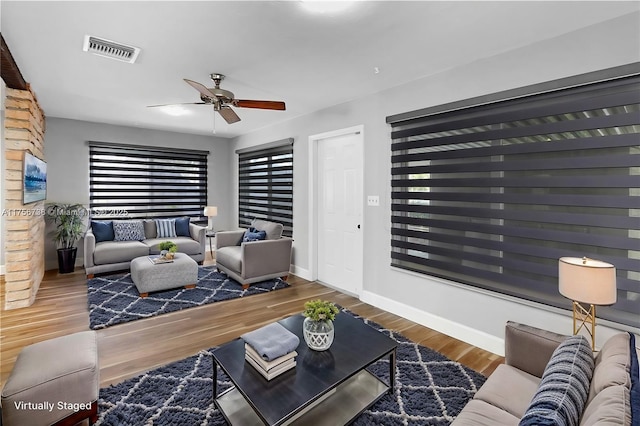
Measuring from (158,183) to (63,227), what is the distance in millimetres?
1719

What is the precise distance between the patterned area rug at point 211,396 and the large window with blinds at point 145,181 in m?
4.47

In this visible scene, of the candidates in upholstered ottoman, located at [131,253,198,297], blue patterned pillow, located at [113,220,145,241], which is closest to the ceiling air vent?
upholstered ottoman, located at [131,253,198,297]

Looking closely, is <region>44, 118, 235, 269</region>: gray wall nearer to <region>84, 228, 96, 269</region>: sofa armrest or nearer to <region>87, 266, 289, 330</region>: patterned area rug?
<region>84, 228, 96, 269</region>: sofa armrest

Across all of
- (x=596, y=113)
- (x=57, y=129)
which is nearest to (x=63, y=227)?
(x=57, y=129)

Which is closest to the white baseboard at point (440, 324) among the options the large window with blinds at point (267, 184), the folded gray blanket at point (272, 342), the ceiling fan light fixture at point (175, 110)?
the folded gray blanket at point (272, 342)

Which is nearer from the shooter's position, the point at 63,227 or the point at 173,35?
the point at 173,35

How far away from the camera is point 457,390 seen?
84.9 inches

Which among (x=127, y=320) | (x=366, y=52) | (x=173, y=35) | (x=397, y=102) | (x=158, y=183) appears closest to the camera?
(x=173, y=35)

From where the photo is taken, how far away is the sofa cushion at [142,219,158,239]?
5682 millimetres

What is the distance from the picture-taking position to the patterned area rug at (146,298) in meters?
3.36

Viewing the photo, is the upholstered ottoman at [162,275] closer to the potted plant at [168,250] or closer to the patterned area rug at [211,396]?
the potted plant at [168,250]

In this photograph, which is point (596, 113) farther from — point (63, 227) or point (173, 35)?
point (63, 227)

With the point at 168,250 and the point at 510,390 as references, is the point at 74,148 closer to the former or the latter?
the point at 168,250

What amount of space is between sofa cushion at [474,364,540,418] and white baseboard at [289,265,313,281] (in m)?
3.31
